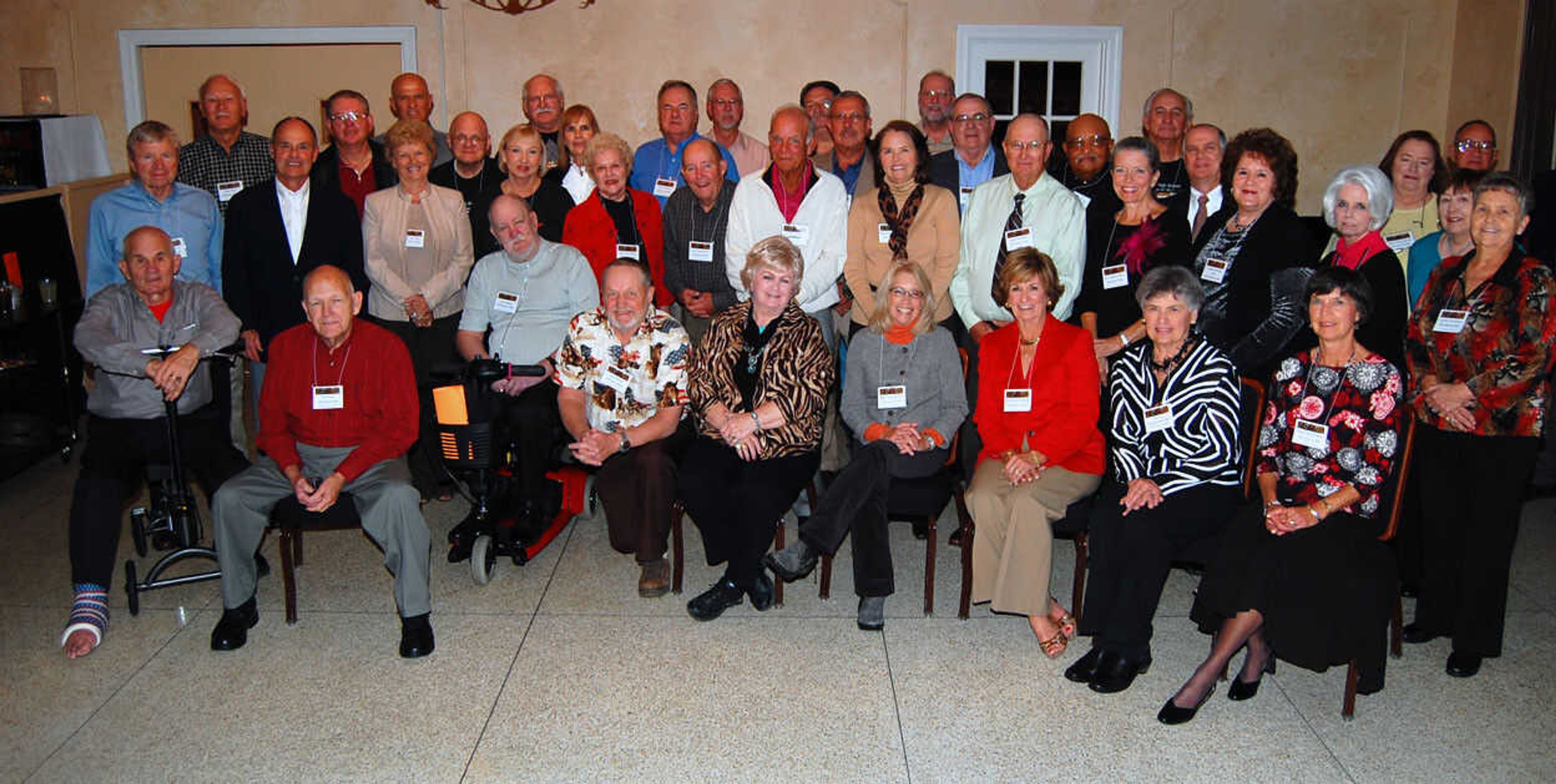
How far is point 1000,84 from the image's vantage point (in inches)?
291

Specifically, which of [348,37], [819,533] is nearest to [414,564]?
[819,533]

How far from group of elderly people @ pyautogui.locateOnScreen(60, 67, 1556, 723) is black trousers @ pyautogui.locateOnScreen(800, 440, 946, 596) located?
0.01m

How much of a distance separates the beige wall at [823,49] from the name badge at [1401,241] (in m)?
3.48

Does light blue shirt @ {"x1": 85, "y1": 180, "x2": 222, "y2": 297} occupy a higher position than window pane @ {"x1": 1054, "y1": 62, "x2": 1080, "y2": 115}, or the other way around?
window pane @ {"x1": 1054, "y1": 62, "x2": 1080, "y2": 115}

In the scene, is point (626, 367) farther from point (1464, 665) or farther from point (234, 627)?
point (1464, 665)

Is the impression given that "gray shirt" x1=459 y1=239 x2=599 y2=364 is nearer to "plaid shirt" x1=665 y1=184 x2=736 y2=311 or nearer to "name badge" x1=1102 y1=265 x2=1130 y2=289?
"plaid shirt" x1=665 y1=184 x2=736 y2=311

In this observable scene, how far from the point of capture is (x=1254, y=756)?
113 inches

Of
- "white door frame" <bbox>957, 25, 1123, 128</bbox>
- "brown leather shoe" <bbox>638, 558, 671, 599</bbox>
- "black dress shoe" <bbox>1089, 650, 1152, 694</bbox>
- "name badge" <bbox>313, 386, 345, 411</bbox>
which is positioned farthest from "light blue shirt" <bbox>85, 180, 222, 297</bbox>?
"white door frame" <bbox>957, 25, 1123, 128</bbox>

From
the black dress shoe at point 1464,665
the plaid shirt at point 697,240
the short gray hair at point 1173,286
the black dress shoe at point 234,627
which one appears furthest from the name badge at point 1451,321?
the black dress shoe at point 234,627

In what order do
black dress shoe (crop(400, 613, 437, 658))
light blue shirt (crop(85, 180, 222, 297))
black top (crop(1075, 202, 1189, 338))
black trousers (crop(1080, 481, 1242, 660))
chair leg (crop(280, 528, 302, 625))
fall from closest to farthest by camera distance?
black trousers (crop(1080, 481, 1242, 660)) < black dress shoe (crop(400, 613, 437, 658)) < chair leg (crop(280, 528, 302, 625)) < black top (crop(1075, 202, 1189, 338)) < light blue shirt (crop(85, 180, 222, 297))

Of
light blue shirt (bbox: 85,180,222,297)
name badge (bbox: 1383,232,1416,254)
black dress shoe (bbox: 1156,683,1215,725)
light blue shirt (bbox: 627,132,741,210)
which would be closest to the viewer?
black dress shoe (bbox: 1156,683,1215,725)

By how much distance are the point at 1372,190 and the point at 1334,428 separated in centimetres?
95

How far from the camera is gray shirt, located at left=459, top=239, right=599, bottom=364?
4.37 m

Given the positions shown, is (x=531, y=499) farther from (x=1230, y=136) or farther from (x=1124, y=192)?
(x=1230, y=136)
